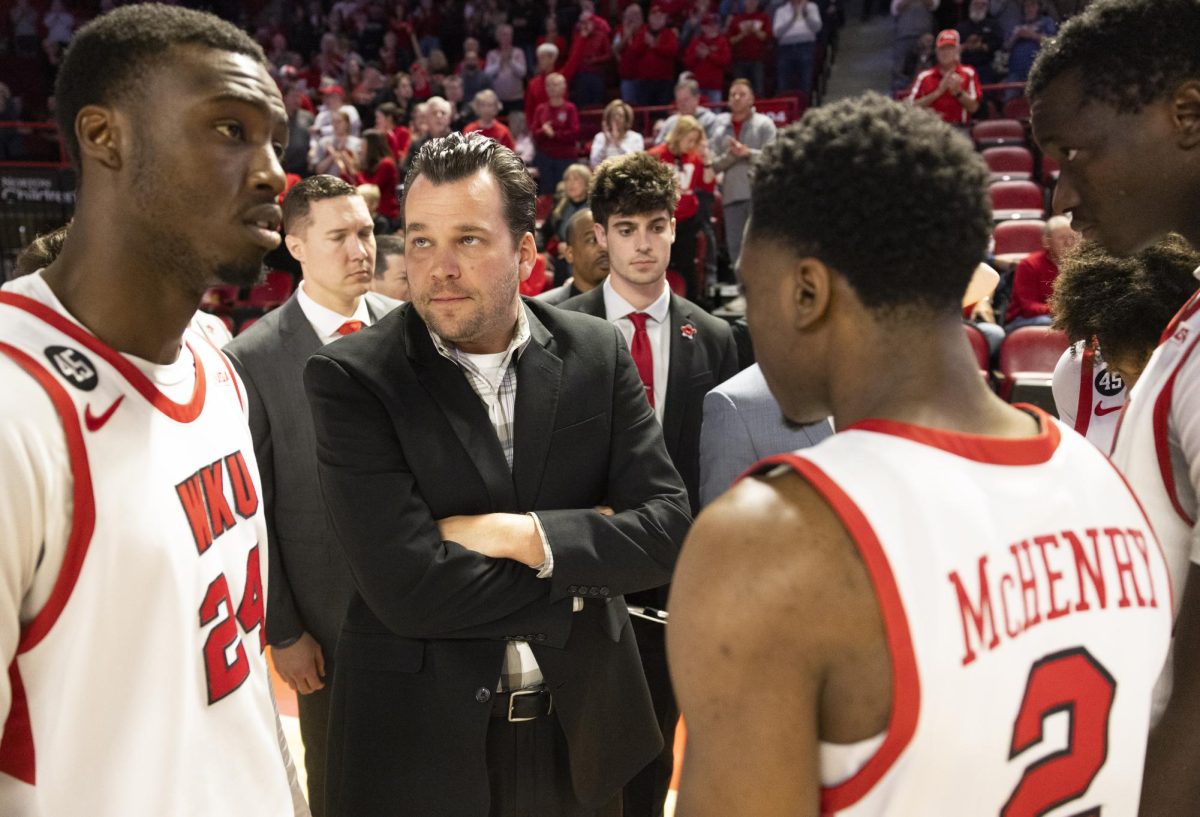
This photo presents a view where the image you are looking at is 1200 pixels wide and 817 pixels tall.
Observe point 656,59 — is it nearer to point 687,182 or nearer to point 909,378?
point 687,182

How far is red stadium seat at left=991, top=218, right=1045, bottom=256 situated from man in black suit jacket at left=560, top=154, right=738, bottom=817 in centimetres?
507

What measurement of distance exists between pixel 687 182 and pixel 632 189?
4594 mm

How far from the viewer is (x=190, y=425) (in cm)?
163

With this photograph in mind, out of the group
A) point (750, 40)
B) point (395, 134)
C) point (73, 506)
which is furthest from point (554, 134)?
point (73, 506)

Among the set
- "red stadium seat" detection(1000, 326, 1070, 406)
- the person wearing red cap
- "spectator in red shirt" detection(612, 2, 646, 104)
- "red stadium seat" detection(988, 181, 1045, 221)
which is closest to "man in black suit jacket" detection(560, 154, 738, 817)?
"red stadium seat" detection(1000, 326, 1070, 406)

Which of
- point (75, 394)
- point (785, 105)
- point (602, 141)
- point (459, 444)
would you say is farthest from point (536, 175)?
point (75, 394)

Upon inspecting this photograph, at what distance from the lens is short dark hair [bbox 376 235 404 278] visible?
5.05m

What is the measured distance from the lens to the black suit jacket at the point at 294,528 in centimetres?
307

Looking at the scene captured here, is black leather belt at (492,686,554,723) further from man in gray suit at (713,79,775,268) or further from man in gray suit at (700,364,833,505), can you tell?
man in gray suit at (713,79,775,268)

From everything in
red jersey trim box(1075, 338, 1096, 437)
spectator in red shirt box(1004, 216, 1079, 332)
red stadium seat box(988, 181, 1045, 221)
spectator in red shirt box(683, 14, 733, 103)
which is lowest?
spectator in red shirt box(1004, 216, 1079, 332)

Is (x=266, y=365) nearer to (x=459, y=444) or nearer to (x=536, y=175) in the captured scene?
(x=459, y=444)

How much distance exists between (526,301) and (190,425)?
110cm

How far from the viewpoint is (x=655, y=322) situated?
3828mm

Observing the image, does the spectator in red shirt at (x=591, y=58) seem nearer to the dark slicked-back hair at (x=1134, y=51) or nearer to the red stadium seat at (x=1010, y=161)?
the red stadium seat at (x=1010, y=161)
